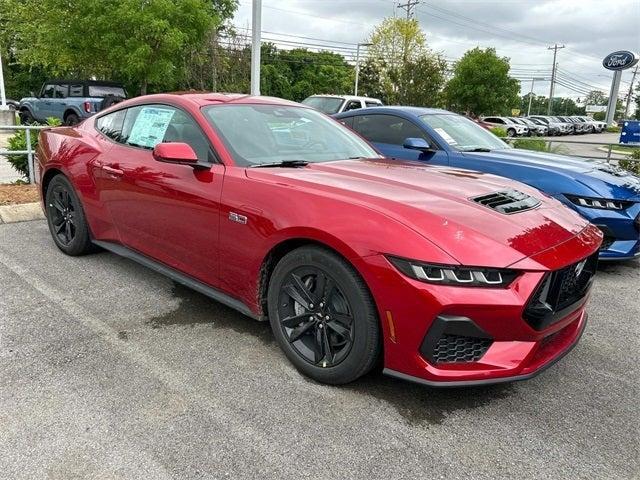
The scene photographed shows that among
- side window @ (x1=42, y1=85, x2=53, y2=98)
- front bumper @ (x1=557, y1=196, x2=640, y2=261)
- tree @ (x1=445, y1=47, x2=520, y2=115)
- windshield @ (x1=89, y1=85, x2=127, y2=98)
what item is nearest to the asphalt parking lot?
front bumper @ (x1=557, y1=196, x2=640, y2=261)

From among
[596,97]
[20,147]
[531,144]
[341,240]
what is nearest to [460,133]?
[341,240]

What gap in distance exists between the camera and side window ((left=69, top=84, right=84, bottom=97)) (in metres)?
18.2

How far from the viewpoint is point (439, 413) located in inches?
102

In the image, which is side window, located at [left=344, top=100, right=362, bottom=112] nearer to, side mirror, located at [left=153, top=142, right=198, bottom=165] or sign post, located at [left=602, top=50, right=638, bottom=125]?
side mirror, located at [left=153, top=142, right=198, bottom=165]

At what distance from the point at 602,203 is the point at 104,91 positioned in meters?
17.6

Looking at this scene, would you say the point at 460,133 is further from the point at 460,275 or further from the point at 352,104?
the point at 352,104

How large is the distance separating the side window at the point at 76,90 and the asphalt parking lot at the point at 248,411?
55.1 feet

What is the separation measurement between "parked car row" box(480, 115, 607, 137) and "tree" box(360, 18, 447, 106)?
5028 millimetres

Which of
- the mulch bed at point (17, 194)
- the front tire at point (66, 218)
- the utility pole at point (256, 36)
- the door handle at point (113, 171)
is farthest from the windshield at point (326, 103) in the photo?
the door handle at point (113, 171)

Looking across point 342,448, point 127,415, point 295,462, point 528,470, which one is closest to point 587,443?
point 528,470

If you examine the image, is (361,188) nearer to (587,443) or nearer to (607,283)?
(587,443)

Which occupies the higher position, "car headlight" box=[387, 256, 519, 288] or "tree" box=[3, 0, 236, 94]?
"tree" box=[3, 0, 236, 94]

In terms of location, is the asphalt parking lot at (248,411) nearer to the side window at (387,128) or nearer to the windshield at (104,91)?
the side window at (387,128)

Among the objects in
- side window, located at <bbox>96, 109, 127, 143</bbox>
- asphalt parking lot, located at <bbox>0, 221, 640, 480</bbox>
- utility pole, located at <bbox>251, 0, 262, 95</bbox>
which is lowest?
asphalt parking lot, located at <bbox>0, 221, 640, 480</bbox>
